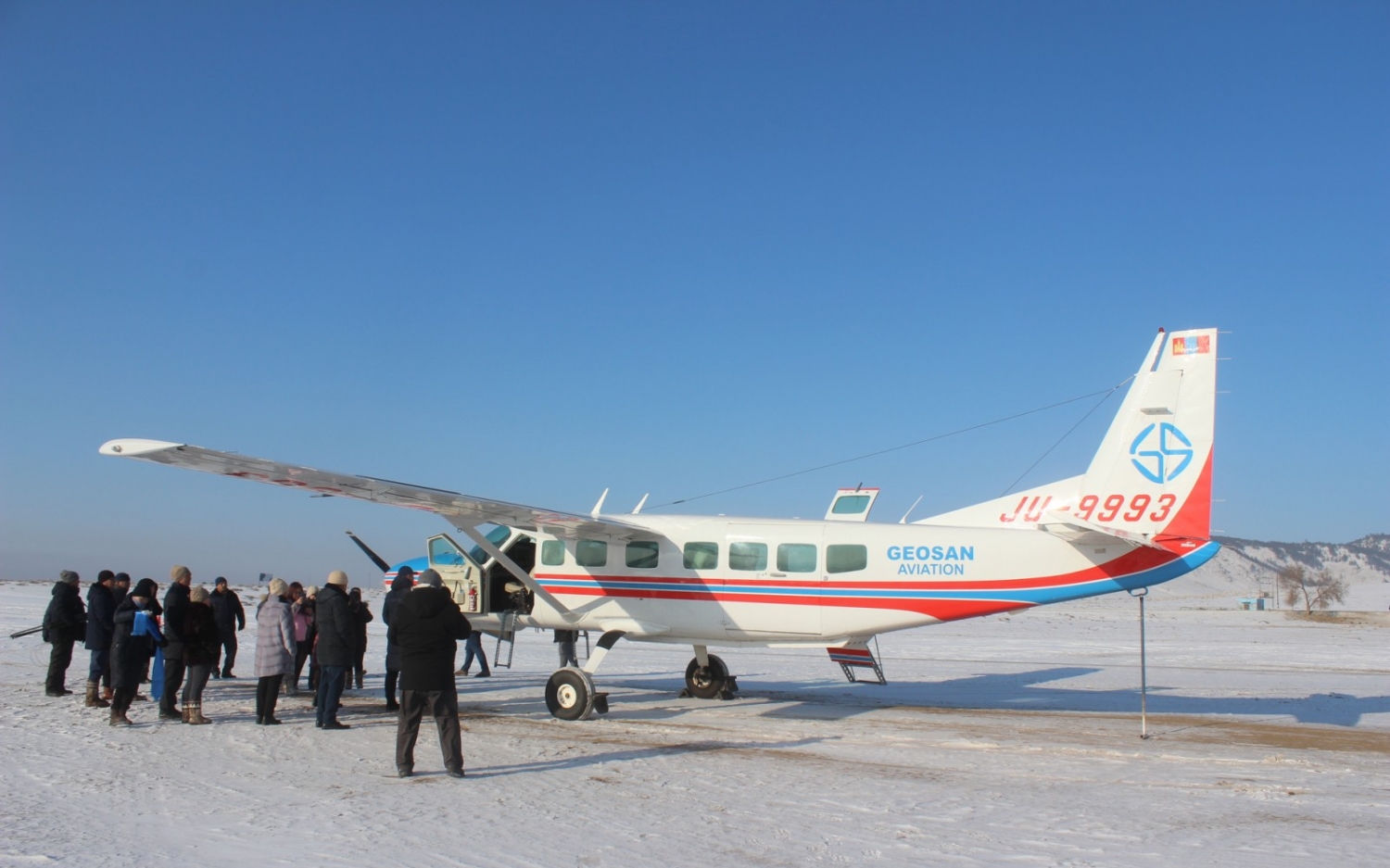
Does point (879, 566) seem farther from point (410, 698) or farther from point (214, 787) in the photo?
point (214, 787)

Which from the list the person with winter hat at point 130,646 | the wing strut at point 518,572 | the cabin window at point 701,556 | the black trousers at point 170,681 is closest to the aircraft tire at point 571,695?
the wing strut at point 518,572

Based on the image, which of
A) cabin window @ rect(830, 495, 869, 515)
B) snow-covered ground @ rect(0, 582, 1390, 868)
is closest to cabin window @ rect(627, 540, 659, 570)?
snow-covered ground @ rect(0, 582, 1390, 868)

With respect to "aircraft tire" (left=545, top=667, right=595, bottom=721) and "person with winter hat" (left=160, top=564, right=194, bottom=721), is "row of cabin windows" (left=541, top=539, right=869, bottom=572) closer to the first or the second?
"aircraft tire" (left=545, top=667, right=595, bottom=721)

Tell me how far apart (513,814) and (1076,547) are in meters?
8.52

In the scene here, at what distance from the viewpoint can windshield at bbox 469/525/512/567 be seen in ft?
49.6

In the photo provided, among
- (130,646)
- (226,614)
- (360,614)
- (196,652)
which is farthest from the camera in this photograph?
(226,614)

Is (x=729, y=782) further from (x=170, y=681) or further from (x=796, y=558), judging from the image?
(x=170, y=681)

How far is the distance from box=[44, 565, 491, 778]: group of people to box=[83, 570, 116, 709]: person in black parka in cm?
1

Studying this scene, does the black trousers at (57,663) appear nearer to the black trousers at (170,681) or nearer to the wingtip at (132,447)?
the black trousers at (170,681)

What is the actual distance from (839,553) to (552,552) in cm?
450

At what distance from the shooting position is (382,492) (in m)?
12.3

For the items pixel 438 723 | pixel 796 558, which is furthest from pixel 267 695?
pixel 796 558

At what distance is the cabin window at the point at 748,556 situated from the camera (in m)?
14.0

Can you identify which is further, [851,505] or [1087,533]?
[851,505]
